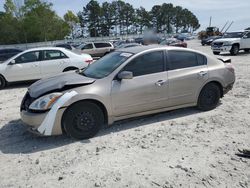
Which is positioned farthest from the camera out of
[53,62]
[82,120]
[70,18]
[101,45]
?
[70,18]

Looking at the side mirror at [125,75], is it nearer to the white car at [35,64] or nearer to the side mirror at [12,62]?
the white car at [35,64]

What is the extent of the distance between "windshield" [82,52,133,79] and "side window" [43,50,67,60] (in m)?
4.68

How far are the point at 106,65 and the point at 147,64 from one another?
0.81 meters

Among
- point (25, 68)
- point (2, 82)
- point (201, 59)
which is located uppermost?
point (201, 59)

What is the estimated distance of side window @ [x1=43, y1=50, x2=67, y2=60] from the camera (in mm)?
9734

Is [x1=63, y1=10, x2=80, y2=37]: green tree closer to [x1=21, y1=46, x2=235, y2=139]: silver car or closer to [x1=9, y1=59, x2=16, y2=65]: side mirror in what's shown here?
[x1=9, y1=59, x2=16, y2=65]: side mirror

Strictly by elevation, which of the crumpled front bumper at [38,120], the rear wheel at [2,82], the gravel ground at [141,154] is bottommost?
the gravel ground at [141,154]

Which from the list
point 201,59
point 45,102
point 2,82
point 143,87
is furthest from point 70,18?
point 45,102

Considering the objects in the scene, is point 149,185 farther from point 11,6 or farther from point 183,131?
point 11,6

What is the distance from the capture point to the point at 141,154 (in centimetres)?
396

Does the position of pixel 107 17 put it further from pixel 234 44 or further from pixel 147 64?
pixel 147 64

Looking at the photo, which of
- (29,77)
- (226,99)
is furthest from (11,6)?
(226,99)

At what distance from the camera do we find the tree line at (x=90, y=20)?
57438 millimetres

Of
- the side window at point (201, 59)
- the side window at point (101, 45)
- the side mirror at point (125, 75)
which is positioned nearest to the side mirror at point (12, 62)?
the side mirror at point (125, 75)
